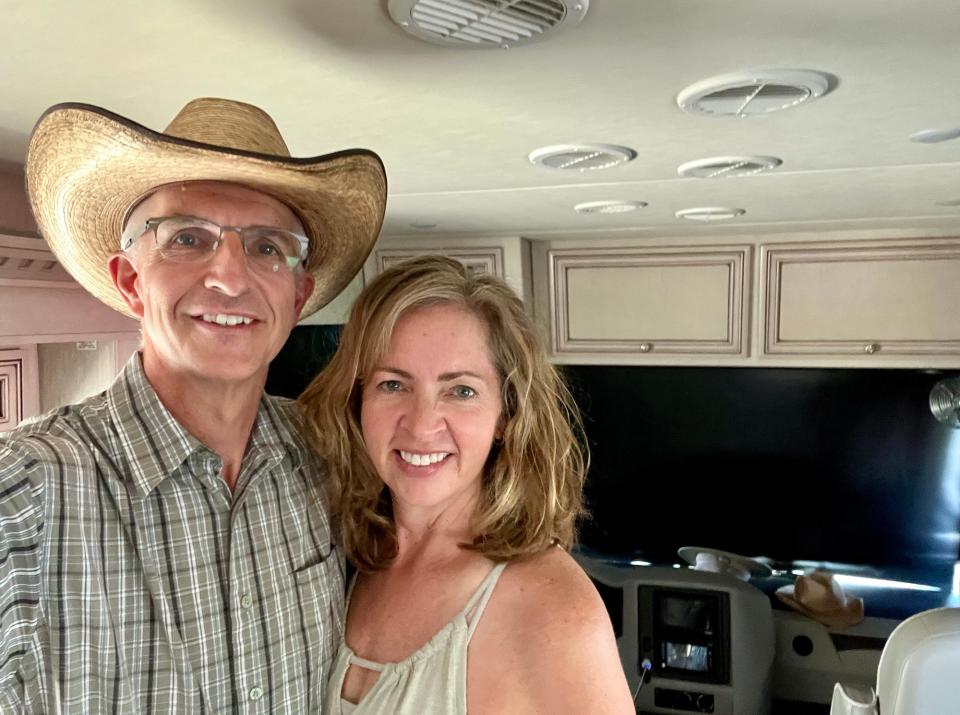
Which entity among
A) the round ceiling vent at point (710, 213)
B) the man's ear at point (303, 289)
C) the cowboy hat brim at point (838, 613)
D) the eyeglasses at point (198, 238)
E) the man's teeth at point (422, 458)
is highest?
the round ceiling vent at point (710, 213)

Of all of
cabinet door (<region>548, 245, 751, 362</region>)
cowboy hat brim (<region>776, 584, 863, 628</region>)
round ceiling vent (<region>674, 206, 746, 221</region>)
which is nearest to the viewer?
round ceiling vent (<region>674, 206, 746, 221</region>)

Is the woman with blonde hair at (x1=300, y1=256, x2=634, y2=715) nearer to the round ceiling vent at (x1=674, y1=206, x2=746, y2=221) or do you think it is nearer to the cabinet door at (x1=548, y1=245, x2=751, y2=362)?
the round ceiling vent at (x1=674, y1=206, x2=746, y2=221)

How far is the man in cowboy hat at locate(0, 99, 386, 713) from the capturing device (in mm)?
906

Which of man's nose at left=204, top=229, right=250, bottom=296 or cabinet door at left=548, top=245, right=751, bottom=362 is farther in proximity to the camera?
cabinet door at left=548, top=245, right=751, bottom=362

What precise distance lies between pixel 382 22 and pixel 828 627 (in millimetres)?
2860

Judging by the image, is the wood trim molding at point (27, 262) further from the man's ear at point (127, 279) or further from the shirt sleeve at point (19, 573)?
the shirt sleeve at point (19, 573)

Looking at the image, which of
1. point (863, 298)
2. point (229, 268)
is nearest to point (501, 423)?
point (229, 268)

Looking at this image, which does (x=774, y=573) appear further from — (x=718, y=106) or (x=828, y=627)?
(x=718, y=106)

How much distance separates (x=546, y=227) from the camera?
298cm

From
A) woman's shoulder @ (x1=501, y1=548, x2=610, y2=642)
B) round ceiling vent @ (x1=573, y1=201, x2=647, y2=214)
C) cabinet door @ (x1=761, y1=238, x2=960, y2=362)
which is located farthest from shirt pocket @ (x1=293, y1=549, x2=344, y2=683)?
cabinet door @ (x1=761, y1=238, x2=960, y2=362)

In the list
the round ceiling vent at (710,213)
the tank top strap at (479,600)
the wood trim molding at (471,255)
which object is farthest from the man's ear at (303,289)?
the wood trim molding at (471,255)

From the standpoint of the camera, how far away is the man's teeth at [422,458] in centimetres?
120

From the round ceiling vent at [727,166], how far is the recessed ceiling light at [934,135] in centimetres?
28

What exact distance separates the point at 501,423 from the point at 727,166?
901 millimetres
